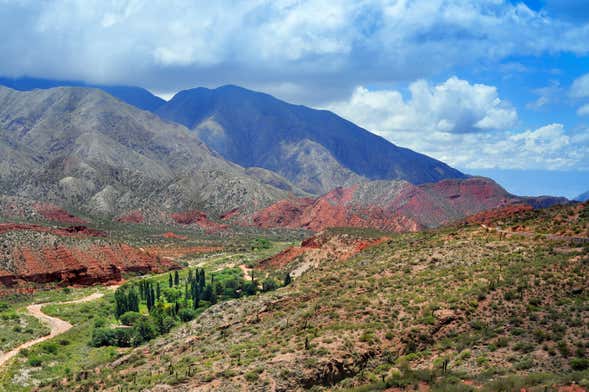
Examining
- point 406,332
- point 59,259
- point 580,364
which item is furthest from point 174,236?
point 580,364

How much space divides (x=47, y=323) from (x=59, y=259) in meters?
27.8

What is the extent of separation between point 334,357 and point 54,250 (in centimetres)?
7051

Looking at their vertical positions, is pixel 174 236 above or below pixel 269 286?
above

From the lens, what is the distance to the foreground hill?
24.8 meters

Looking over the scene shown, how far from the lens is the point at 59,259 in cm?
8619

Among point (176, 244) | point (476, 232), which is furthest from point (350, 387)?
point (176, 244)

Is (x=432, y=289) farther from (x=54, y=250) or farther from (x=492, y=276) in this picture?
(x=54, y=250)

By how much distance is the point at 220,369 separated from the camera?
28656 mm

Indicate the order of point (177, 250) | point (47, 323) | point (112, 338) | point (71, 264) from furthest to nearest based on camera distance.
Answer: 1. point (177, 250)
2. point (71, 264)
3. point (47, 323)
4. point (112, 338)

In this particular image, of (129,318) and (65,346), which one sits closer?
(65,346)

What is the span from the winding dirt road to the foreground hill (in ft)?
57.6

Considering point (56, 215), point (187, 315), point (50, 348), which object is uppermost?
point (56, 215)

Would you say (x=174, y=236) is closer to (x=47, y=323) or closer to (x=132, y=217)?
(x=132, y=217)

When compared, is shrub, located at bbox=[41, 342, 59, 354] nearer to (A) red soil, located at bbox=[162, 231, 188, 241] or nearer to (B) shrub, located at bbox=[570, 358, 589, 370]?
(B) shrub, located at bbox=[570, 358, 589, 370]
